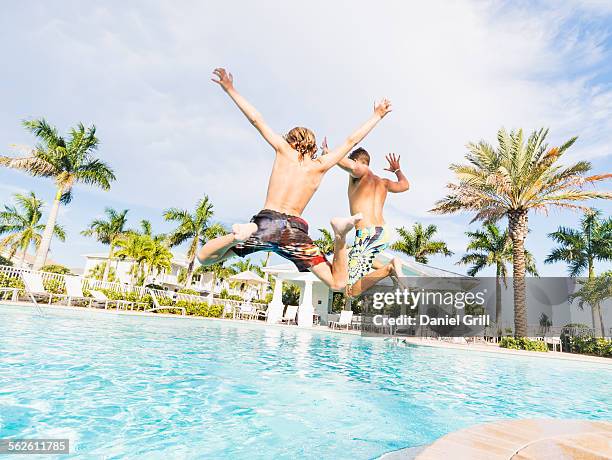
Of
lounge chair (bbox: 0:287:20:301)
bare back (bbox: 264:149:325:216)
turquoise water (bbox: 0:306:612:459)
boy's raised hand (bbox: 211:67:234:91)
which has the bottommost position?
turquoise water (bbox: 0:306:612:459)

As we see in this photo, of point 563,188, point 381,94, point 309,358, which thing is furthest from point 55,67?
point 563,188

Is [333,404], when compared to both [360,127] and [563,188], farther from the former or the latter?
[563,188]

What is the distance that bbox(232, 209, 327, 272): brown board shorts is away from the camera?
10.3 ft

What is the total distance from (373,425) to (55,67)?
16.0m

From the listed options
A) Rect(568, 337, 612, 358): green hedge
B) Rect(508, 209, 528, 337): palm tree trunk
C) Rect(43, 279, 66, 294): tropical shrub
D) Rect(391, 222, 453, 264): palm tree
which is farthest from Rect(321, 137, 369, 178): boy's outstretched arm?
Rect(391, 222, 453, 264): palm tree

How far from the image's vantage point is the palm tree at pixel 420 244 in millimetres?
32375

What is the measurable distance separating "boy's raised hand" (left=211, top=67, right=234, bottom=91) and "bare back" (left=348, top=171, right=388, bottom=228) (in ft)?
5.41

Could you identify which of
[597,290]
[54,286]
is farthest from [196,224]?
[597,290]

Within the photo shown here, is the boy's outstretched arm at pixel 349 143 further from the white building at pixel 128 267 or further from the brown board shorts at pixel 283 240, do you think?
the white building at pixel 128 267

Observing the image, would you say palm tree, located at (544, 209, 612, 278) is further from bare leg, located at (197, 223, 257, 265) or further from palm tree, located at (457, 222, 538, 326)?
bare leg, located at (197, 223, 257, 265)

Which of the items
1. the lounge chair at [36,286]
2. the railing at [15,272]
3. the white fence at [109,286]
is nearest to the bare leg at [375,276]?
the lounge chair at [36,286]

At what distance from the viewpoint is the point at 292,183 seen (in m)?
3.30

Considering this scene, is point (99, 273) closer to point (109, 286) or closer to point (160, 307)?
point (109, 286)

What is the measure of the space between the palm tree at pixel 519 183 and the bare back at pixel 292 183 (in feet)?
50.6
